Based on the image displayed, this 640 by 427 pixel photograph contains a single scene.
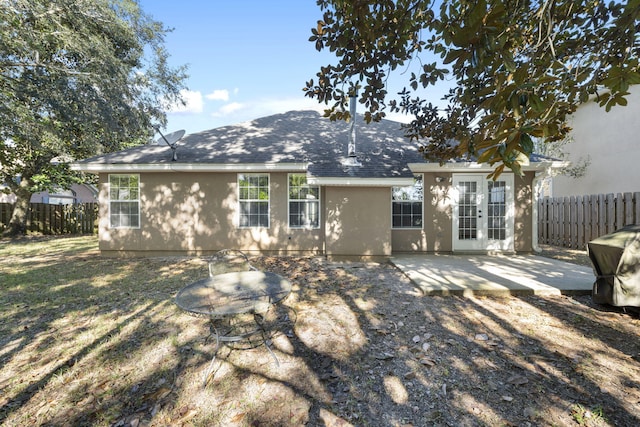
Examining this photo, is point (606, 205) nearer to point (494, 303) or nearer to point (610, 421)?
point (494, 303)

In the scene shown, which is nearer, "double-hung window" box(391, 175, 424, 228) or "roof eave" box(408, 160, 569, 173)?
"roof eave" box(408, 160, 569, 173)

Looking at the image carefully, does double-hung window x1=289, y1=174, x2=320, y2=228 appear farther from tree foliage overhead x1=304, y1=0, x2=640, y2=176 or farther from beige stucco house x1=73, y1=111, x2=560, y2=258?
tree foliage overhead x1=304, y1=0, x2=640, y2=176

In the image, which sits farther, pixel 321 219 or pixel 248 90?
pixel 248 90

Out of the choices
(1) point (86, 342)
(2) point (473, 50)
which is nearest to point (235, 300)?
(1) point (86, 342)

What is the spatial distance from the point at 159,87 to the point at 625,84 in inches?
608

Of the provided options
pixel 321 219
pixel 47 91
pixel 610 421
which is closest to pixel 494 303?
pixel 610 421

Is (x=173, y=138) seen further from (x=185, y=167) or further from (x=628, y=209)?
(x=628, y=209)

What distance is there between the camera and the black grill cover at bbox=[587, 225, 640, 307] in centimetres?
384

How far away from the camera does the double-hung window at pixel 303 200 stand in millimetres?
8930

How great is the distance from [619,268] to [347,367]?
13.3 feet

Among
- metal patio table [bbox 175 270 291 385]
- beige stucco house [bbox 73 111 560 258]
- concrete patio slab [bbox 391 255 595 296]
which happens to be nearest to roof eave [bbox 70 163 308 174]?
beige stucco house [bbox 73 111 560 258]

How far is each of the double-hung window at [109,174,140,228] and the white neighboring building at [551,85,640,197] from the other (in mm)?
16818

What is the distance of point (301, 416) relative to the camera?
91.4 inches

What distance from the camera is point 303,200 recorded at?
29.3 ft
